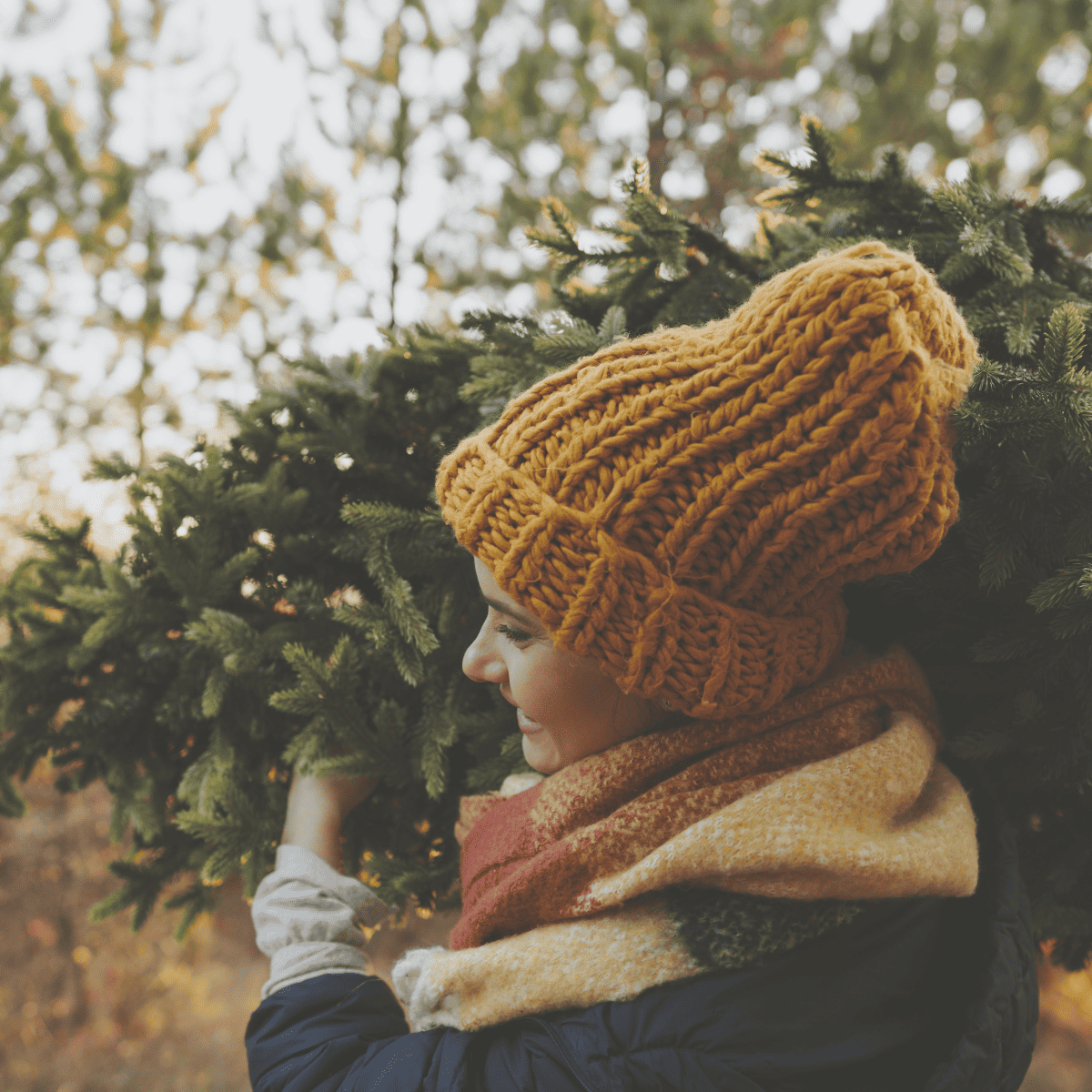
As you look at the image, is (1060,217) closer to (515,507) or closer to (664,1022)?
(515,507)

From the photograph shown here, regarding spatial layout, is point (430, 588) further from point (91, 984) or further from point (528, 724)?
point (91, 984)

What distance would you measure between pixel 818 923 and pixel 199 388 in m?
5.79

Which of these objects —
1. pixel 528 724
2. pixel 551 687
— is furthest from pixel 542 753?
pixel 551 687

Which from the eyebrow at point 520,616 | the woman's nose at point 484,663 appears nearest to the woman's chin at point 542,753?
the woman's nose at point 484,663

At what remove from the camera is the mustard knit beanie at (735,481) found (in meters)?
0.96

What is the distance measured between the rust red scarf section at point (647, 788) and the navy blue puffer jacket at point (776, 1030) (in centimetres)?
18

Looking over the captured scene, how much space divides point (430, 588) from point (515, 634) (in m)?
0.57

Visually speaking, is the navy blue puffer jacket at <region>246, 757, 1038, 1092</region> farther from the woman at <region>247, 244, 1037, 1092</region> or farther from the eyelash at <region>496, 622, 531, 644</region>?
the eyelash at <region>496, 622, 531, 644</region>

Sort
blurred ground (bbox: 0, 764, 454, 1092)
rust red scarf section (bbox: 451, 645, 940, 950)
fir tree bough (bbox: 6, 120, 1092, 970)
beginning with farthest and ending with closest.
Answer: blurred ground (bbox: 0, 764, 454, 1092) < fir tree bough (bbox: 6, 120, 1092, 970) < rust red scarf section (bbox: 451, 645, 940, 950)

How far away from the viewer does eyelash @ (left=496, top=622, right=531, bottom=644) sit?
1.26m

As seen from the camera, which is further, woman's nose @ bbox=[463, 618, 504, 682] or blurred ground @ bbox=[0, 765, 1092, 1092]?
blurred ground @ bbox=[0, 765, 1092, 1092]

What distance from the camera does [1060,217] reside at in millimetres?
1468

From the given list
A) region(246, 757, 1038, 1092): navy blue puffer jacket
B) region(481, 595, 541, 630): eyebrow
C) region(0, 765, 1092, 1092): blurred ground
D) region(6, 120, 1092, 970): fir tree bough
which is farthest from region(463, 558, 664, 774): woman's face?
region(0, 765, 1092, 1092): blurred ground

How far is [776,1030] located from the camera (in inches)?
40.3
